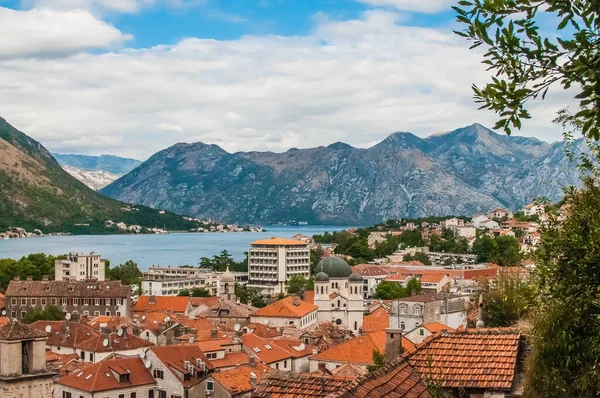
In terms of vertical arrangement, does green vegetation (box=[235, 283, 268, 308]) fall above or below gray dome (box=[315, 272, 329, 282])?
below

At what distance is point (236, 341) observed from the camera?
4509 cm

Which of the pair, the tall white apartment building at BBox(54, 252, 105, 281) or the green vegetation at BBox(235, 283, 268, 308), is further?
the tall white apartment building at BBox(54, 252, 105, 281)

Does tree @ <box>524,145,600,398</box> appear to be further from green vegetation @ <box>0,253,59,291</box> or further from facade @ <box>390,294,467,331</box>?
green vegetation @ <box>0,253,59,291</box>

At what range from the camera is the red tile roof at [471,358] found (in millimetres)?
11359

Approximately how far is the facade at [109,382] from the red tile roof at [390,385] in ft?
82.4

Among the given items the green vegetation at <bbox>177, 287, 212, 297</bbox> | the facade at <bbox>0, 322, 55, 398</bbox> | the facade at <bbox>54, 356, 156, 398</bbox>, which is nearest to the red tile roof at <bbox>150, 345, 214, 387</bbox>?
the facade at <bbox>54, 356, 156, 398</bbox>

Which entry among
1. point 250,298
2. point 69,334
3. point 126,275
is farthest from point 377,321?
point 126,275

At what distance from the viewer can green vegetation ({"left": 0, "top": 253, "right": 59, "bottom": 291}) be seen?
9656cm

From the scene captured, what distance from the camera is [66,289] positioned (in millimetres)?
80000

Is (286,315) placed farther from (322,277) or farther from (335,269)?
(335,269)

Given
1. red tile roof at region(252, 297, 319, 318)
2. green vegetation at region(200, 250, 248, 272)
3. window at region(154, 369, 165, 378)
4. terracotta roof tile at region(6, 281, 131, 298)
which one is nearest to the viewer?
window at region(154, 369, 165, 378)

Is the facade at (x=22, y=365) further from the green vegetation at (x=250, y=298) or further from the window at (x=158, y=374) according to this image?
the green vegetation at (x=250, y=298)

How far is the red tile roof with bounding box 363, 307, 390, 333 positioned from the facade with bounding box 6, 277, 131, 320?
24827mm

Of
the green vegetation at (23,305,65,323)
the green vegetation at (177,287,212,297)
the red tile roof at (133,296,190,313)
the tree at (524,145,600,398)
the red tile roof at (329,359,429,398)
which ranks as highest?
the tree at (524,145,600,398)
